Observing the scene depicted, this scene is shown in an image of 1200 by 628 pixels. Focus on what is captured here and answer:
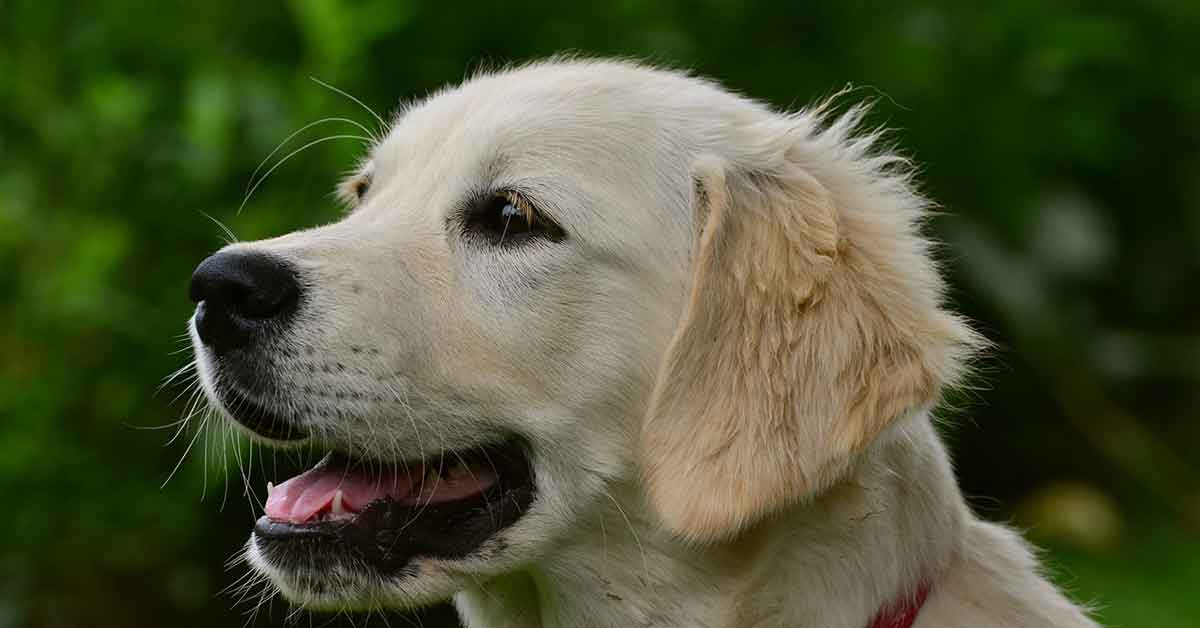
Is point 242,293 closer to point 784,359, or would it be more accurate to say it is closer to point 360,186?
point 360,186

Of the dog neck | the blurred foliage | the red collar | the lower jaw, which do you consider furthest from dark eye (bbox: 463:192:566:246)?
the blurred foliage

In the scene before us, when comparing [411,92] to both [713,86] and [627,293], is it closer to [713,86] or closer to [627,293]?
[713,86]

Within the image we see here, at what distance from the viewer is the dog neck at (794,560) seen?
3.03 metres

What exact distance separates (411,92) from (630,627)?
2.94 m

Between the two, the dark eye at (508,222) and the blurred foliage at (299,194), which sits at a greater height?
the dark eye at (508,222)

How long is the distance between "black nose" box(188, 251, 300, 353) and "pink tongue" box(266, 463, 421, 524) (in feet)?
1.11

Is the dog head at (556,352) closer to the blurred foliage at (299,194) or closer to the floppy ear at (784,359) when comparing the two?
the floppy ear at (784,359)

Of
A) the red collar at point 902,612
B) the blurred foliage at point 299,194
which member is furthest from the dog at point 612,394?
the blurred foliage at point 299,194

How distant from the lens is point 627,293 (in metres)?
3.15

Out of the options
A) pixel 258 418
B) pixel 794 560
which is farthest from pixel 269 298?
pixel 794 560

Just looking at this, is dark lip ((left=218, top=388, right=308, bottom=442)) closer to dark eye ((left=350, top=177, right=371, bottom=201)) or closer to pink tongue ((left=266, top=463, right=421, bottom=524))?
pink tongue ((left=266, top=463, right=421, bottom=524))

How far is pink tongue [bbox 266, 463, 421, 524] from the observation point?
3154mm

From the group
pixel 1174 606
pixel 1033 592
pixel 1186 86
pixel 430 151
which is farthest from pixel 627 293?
pixel 1186 86

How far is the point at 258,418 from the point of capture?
3.11 meters
